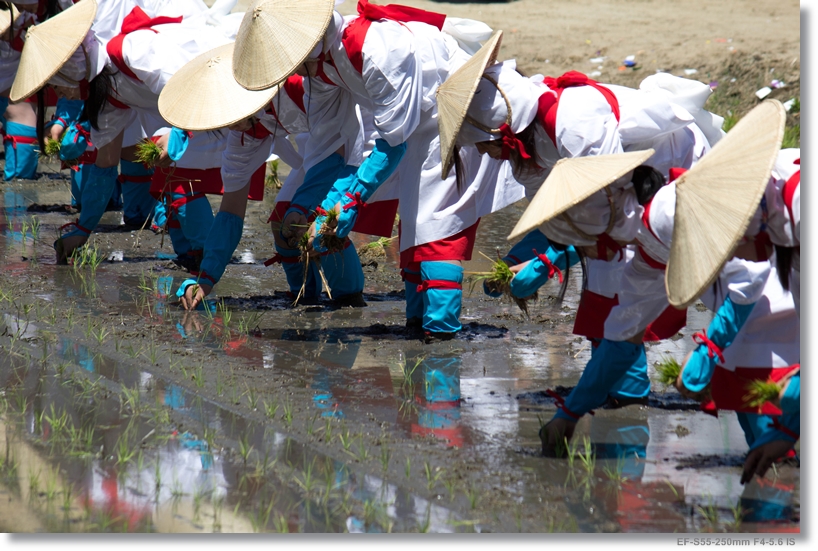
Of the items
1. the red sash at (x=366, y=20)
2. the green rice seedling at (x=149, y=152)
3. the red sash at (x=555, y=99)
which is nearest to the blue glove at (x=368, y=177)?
the red sash at (x=366, y=20)

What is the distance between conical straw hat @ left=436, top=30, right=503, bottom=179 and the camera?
3535 mm

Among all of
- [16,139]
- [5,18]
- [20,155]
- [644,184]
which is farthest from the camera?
[20,155]

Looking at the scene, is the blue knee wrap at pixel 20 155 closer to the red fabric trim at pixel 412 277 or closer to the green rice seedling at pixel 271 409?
the red fabric trim at pixel 412 277

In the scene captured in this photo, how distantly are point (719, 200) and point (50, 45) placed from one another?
362 cm

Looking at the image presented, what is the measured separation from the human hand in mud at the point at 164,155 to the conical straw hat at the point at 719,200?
3.34 metres

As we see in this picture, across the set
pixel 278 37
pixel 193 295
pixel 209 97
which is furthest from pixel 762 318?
pixel 193 295

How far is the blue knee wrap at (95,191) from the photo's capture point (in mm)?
5598

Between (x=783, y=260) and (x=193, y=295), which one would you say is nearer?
(x=783, y=260)

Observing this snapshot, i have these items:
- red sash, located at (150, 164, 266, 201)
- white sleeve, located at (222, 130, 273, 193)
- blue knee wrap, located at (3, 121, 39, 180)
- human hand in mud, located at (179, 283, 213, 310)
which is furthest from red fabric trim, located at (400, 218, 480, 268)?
blue knee wrap, located at (3, 121, 39, 180)

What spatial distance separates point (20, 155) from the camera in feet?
26.4

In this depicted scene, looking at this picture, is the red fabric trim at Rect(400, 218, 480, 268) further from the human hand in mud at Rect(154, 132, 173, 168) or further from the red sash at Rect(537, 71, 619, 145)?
the human hand in mud at Rect(154, 132, 173, 168)

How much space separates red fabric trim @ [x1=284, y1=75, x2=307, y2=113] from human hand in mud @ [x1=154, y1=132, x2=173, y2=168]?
98 centimetres

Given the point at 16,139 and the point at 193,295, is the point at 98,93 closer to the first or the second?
the point at 193,295

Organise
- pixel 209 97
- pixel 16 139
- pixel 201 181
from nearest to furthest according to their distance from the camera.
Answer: pixel 209 97
pixel 201 181
pixel 16 139
